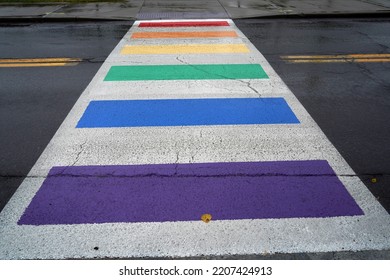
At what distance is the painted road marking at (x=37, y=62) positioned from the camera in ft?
24.2

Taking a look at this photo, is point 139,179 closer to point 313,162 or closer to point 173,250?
point 173,250

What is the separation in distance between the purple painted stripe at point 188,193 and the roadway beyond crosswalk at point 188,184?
12mm

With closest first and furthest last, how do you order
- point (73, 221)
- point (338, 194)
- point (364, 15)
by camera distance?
point (73, 221), point (338, 194), point (364, 15)

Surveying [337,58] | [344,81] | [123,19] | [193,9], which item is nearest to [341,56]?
[337,58]

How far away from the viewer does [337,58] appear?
766 cm

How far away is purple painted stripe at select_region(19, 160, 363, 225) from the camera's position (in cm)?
321

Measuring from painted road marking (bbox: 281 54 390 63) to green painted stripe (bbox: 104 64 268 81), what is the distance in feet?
3.31

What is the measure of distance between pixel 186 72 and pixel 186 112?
76.1 inches

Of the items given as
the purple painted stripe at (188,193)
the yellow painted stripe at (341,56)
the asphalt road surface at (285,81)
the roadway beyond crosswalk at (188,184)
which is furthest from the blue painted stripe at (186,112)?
A: the yellow painted stripe at (341,56)

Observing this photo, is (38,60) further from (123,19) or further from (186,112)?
(123,19)

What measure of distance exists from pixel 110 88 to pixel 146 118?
148 centimetres

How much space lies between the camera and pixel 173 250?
2812mm

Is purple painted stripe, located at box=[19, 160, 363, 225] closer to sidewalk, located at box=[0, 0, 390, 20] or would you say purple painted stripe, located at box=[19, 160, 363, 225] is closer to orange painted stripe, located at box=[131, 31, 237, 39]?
orange painted stripe, located at box=[131, 31, 237, 39]

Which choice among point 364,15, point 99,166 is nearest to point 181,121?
point 99,166
